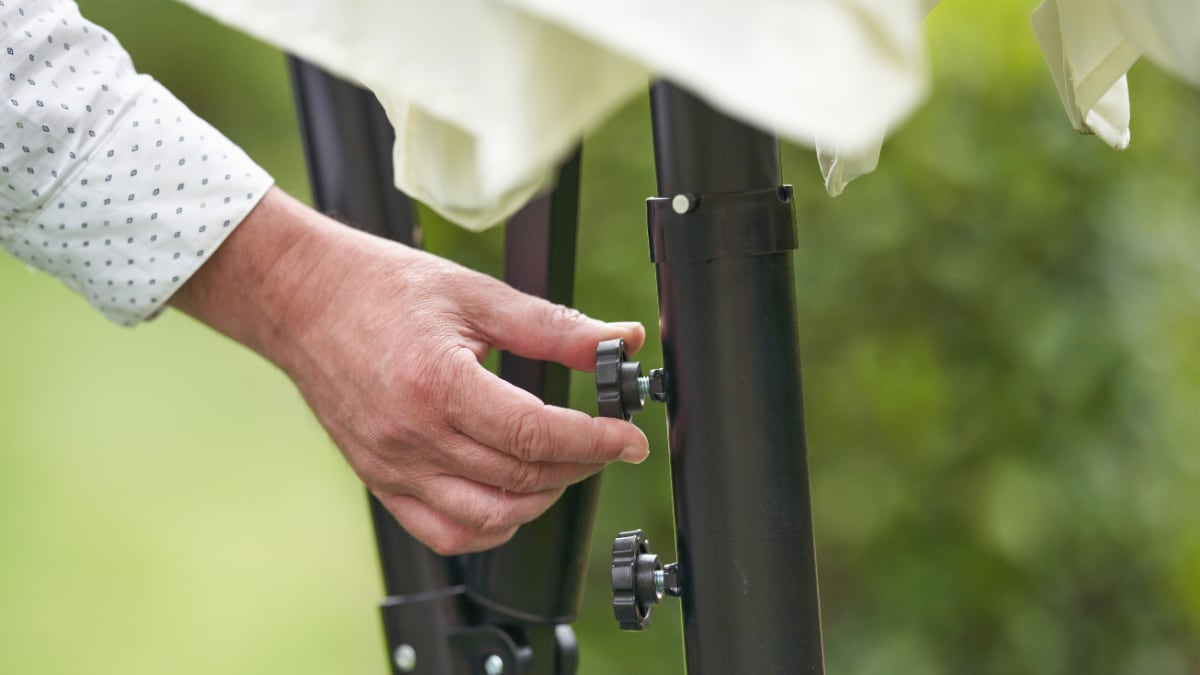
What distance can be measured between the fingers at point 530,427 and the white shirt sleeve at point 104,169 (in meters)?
0.20

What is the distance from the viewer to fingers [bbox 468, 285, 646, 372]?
759 mm

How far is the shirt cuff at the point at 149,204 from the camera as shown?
0.75 m

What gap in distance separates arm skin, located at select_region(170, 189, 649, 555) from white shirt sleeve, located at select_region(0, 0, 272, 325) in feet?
0.09

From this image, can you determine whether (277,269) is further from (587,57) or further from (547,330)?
(587,57)

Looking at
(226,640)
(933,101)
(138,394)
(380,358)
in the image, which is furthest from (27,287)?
(380,358)

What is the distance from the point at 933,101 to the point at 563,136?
1468 millimetres

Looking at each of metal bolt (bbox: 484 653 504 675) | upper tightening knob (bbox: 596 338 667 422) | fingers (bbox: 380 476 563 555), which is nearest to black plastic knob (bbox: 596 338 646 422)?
upper tightening knob (bbox: 596 338 667 422)

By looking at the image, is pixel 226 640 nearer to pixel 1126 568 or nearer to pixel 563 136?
pixel 1126 568

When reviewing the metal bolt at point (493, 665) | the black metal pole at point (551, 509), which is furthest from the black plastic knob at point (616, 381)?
the metal bolt at point (493, 665)

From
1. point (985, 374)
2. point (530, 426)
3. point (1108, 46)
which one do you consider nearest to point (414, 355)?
point (530, 426)

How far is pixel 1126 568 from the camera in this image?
1.77 m

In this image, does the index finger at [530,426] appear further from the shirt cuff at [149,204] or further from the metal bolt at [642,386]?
the shirt cuff at [149,204]

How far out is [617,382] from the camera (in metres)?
0.68

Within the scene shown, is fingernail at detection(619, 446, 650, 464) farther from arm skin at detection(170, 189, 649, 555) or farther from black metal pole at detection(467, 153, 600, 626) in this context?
black metal pole at detection(467, 153, 600, 626)
